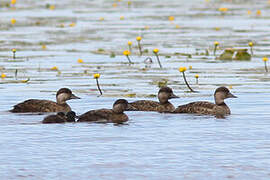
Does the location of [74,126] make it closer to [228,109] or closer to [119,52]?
[228,109]

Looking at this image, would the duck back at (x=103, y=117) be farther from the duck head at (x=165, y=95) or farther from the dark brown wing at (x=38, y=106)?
the duck head at (x=165, y=95)

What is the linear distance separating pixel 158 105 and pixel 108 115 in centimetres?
175

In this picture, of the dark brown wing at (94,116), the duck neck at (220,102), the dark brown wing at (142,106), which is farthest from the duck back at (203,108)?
the dark brown wing at (94,116)

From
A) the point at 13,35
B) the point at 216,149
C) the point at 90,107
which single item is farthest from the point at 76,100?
the point at 13,35

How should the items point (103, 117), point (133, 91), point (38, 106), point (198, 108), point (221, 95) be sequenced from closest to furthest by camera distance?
point (103, 117) → point (198, 108) → point (38, 106) → point (221, 95) → point (133, 91)

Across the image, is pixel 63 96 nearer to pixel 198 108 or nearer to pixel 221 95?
pixel 198 108

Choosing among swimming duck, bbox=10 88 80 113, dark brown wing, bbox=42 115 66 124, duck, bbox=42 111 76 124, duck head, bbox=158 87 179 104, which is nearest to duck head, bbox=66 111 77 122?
duck, bbox=42 111 76 124

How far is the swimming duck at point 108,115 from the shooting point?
15930 millimetres

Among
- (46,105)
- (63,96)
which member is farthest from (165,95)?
(46,105)

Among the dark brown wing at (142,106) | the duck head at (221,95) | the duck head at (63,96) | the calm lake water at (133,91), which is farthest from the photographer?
the duck head at (63,96)

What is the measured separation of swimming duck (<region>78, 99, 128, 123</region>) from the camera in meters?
15.9

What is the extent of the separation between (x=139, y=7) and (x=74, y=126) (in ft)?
101

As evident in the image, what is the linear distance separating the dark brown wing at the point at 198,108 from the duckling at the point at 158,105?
0.34 m

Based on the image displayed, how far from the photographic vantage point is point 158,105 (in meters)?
17.6
